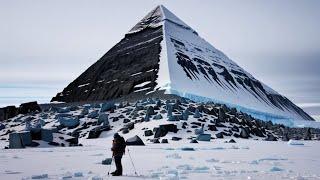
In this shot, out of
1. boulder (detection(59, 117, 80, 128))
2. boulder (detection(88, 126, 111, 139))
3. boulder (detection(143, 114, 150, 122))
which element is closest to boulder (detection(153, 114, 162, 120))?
boulder (detection(143, 114, 150, 122))

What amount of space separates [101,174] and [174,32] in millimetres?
118221

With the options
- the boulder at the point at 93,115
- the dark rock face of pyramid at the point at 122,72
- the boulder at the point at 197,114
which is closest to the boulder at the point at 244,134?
the boulder at the point at 197,114

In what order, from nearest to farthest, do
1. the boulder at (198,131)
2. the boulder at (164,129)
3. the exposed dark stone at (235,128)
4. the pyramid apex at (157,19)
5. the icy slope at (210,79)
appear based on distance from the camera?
the boulder at (164,129) → the boulder at (198,131) → the exposed dark stone at (235,128) → the icy slope at (210,79) → the pyramid apex at (157,19)

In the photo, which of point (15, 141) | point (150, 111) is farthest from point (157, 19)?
point (15, 141)

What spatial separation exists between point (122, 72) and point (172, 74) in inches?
799

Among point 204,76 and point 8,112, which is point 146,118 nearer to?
point 8,112

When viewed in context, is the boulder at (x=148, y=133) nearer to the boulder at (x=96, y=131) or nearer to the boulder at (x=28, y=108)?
the boulder at (x=96, y=131)

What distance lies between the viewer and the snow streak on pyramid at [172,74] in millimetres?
91375

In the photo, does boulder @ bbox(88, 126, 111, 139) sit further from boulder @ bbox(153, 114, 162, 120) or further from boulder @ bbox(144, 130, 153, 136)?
boulder @ bbox(144, 130, 153, 136)

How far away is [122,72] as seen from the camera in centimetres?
10706

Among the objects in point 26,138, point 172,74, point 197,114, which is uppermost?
point 172,74

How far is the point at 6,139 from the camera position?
147ft

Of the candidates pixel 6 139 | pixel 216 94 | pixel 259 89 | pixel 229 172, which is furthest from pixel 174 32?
pixel 229 172

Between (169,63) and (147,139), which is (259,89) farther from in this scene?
(147,139)
